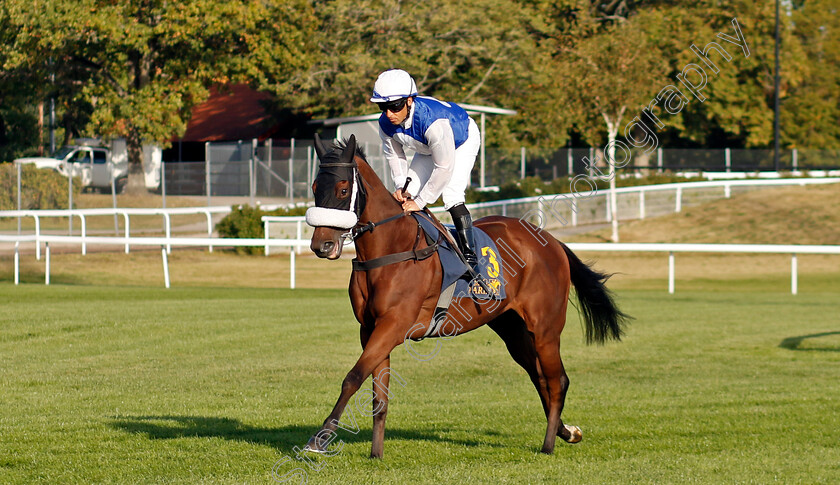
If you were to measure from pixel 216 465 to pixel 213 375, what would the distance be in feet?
12.5

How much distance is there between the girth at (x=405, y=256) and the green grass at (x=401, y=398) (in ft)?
3.52

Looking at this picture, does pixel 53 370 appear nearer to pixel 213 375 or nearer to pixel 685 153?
pixel 213 375

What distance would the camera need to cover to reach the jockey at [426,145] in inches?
210

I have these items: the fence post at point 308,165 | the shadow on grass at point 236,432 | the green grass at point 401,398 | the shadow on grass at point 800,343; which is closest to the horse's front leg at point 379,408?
the green grass at point 401,398

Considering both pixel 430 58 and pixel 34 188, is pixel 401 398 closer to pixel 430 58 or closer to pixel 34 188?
pixel 34 188

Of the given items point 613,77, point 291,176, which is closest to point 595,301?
point 613,77

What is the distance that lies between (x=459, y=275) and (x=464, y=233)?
0.93 ft

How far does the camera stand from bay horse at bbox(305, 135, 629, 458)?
4895 mm

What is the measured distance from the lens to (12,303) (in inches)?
526

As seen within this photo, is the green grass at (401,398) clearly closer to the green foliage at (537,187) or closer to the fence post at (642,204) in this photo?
the green foliage at (537,187)

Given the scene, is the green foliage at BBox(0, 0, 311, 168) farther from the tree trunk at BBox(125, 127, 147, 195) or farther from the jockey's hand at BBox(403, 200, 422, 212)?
the jockey's hand at BBox(403, 200, 422, 212)

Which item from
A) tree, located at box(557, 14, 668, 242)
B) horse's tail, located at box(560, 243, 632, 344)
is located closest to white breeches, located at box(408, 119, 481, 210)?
horse's tail, located at box(560, 243, 632, 344)

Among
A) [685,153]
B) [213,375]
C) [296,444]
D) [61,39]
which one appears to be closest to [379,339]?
[296,444]

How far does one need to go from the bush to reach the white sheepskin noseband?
2169 centimetres
